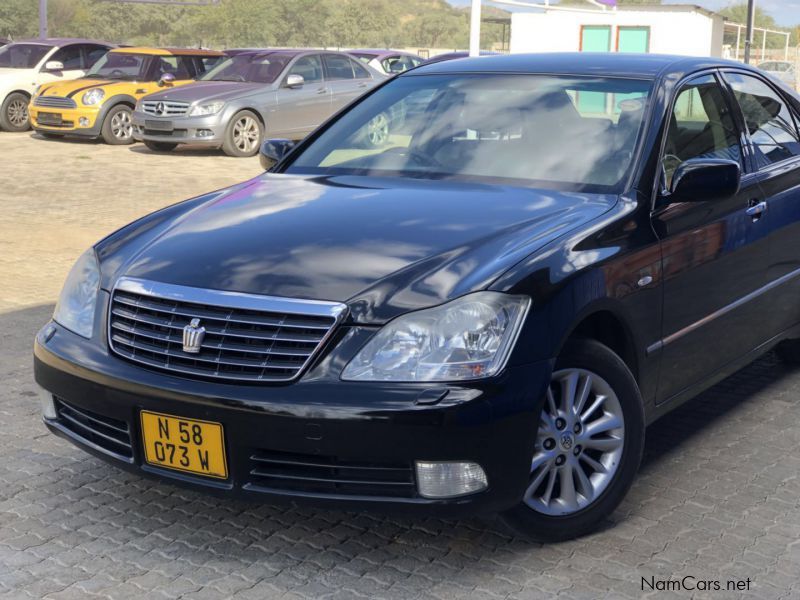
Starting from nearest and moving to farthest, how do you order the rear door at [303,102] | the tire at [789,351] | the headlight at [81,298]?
the headlight at [81,298]
the tire at [789,351]
the rear door at [303,102]

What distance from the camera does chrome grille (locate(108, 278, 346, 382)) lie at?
3.45m

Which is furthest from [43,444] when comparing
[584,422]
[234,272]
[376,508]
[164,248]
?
[584,422]

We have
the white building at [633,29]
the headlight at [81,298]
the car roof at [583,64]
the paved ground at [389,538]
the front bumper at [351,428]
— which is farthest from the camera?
the white building at [633,29]

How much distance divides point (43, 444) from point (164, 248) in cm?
134

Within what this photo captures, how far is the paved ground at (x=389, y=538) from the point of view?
356 centimetres

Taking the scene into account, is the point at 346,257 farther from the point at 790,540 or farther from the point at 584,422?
the point at 790,540

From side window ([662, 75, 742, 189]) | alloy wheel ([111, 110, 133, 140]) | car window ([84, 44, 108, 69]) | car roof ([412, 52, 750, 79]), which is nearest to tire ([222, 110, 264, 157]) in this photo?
alloy wheel ([111, 110, 133, 140])

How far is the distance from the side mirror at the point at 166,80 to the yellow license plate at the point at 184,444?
1600 cm

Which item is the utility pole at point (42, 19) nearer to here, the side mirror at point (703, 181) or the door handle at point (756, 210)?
Result: the door handle at point (756, 210)

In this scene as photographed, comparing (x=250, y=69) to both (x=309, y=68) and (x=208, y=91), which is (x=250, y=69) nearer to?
(x=309, y=68)

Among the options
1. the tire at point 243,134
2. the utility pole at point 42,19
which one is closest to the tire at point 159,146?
the tire at point 243,134

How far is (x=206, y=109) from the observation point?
672 inches

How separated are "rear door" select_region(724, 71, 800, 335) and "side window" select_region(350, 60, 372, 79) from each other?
14.4 m

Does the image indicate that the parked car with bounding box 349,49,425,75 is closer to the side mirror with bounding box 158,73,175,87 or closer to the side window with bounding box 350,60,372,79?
the side window with bounding box 350,60,372,79
